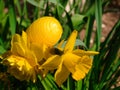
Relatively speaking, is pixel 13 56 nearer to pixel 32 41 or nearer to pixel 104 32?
pixel 32 41

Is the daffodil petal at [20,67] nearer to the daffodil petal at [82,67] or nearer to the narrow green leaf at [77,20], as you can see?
the daffodil petal at [82,67]

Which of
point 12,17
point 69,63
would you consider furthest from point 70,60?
point 12,17

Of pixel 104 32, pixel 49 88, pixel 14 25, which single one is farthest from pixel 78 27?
pixel 104 32

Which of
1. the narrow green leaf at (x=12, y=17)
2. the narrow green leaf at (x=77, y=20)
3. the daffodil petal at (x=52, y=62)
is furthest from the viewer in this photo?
the narrow green leaf at (x=77, y=20)

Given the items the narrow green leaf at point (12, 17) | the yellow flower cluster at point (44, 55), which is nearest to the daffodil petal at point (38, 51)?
the yellow flower cluster at point (44, 55)

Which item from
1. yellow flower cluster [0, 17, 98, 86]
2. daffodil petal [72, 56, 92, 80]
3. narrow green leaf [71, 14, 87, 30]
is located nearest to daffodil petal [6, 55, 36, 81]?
yellow flower cluster [0, 17, 98, 86]

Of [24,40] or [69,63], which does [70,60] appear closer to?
[69,63]

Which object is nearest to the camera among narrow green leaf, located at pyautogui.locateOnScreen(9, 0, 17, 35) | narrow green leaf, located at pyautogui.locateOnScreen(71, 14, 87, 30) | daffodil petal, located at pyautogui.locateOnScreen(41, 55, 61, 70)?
daffodil petal, located at pyautogui.locateOnScreen(41, 55, 61, 70)

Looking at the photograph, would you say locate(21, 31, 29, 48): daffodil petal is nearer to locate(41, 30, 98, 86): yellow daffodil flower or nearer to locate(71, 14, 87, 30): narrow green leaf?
locate(41, 30, 98, 86): yellow daffodil flower
